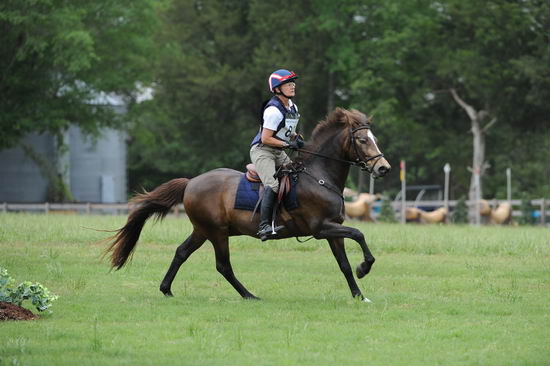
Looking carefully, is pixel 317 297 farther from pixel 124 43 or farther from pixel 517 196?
pixel 124 43

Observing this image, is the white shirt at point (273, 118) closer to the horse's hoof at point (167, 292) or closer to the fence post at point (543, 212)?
the horse's hoof at point (167, 292)

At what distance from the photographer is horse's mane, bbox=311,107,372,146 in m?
12.8

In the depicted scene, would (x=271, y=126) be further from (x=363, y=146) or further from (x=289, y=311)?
(x=289, y=311)

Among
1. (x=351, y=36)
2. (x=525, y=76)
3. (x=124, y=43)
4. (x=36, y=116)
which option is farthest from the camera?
(x=351, y=36)

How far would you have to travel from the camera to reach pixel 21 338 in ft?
29.7

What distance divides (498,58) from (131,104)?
2152cm

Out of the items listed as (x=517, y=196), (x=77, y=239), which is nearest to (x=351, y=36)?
(x=517, y=196)

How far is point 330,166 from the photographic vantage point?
506 inches

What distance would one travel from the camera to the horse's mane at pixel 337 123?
12.8m

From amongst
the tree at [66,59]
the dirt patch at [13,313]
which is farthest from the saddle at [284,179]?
the tree at [66,59]

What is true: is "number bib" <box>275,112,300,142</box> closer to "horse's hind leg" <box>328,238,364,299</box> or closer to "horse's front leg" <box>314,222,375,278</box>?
"horse's front leg" <box>314,222,375,278</box>

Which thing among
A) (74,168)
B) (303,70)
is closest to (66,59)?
(74,168)

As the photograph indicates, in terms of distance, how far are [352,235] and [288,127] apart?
1.70 m

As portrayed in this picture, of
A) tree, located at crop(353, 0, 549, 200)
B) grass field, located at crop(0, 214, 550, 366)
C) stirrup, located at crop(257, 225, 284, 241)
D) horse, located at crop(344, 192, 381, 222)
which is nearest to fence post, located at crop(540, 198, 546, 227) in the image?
horse, located at crop(344, 192, 381, 222)
